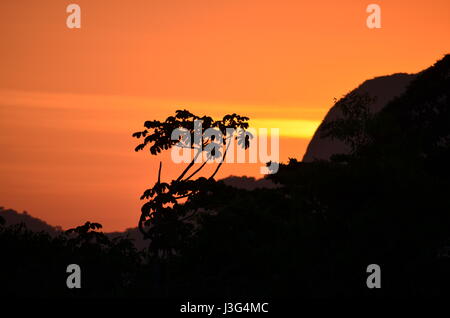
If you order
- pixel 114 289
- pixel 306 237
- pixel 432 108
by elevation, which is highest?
pixel 432 108

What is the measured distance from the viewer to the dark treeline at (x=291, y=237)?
29.9 m

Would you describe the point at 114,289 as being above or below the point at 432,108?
below

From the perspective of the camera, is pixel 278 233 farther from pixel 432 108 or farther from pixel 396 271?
pixel 432 108

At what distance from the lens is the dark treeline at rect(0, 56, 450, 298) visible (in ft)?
98.0

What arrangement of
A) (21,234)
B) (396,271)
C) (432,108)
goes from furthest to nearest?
(432,108) < (21,234) < (396,271)

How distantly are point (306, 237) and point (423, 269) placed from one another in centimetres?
432

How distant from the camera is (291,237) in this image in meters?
31.0

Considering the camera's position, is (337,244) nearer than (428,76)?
Yes
